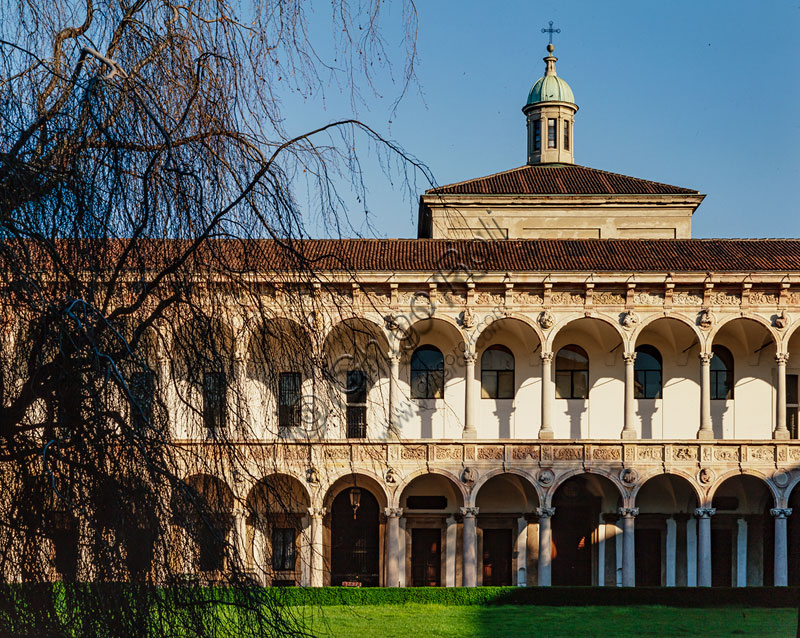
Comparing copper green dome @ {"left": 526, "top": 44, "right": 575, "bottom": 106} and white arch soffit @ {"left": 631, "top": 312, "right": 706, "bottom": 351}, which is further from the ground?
copper green dome @ {"left": 526, "top": 44, "right": 575, "bottom": 106}

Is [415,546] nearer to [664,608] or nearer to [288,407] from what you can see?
[664,608]

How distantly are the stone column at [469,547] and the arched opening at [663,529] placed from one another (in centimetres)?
541

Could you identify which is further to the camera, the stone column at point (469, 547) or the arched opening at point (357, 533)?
the arched opening at point (357, 533)

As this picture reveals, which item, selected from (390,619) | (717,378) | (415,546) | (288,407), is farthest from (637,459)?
(288,407)

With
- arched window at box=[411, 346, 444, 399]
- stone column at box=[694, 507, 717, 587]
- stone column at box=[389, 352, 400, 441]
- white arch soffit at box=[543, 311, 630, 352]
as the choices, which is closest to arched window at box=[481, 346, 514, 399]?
arched window at box=[411, 346, 444, 399]

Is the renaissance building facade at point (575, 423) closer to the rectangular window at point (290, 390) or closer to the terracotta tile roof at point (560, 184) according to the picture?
the terracotta tile roof at point (560, 184)

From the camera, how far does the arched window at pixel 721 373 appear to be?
119 ft

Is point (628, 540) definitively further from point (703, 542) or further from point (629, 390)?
point (629, 390)

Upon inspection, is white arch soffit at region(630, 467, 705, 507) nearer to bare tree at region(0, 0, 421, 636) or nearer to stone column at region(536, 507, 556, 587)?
stone column at region(536, 507, 556, 587)

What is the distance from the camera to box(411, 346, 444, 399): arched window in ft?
118

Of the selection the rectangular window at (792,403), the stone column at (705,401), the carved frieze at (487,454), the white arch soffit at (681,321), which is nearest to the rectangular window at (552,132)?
the white arch soffit at (681,321)

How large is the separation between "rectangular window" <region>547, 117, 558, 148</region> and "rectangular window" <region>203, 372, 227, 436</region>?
141 ft

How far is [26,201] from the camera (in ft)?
20.5

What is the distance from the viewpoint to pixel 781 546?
3350 centimetres
